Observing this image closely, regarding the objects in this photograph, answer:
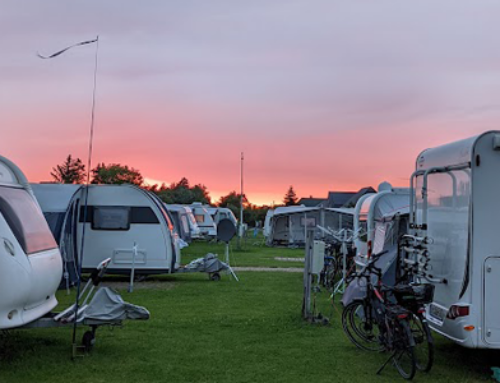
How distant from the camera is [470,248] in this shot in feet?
20.9

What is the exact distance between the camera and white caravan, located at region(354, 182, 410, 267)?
40.0 ft

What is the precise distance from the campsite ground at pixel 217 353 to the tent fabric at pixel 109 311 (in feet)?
1.66

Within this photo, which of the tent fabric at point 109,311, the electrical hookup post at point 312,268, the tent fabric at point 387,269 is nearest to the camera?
the tent fabric at point 109,311

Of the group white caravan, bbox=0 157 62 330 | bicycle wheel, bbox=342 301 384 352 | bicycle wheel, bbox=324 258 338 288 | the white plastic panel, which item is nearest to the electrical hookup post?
the white plastic panel

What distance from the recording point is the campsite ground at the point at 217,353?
6.57 m

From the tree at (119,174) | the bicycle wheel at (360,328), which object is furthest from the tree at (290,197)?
the bicycle wheel at (360,328)

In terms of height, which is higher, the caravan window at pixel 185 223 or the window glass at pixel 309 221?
the window glass at pixel 309 221

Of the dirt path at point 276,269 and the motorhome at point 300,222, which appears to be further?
the motorhome at point 300,222

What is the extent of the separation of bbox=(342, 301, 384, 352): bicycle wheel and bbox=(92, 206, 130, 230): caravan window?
8.15 meters

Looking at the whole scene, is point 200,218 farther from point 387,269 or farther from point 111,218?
point 387,269

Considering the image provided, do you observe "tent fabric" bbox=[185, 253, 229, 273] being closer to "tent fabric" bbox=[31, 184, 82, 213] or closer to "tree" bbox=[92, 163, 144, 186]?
"tent fabric" bbox=[31, 184, 82, 213]

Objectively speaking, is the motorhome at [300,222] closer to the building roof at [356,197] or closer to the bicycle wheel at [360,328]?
the bicycle wheel at [360,328]

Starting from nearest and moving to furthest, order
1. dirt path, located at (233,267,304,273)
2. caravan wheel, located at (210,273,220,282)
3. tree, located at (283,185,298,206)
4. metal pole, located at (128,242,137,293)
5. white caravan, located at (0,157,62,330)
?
white caravan, located at (0,157,62,330)
metal pole, located at (128,242,137,293)
caravan wheel, located at (210,273,220,282)
dirt path, located at (233,267,304,273)
tree, located at (283,185,298,206)

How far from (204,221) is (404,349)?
32.8 meters
